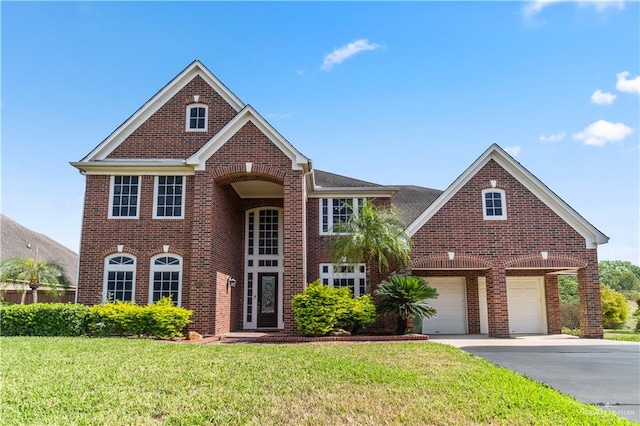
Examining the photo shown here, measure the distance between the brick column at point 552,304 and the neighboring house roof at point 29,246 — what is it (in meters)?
22.8

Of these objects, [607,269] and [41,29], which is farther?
[607,269]

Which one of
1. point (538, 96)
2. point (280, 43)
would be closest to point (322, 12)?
point (280, 43)

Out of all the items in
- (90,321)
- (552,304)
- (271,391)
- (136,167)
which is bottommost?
(271,391)

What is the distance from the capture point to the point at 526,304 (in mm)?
17797

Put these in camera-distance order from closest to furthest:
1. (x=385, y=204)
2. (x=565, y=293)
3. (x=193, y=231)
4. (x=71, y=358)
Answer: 1. (x=71, y=358)
2. (x=193, y=231)
3. (x=385, y=204)
4. (x=565, y=293)

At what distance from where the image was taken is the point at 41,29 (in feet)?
38.5

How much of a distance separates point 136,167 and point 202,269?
4624mm

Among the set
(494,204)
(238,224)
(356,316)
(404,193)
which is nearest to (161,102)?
(238,224)

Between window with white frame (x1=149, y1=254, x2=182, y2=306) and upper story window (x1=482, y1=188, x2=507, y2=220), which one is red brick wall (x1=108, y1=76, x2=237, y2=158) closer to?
window with white frame (x1=149, y1=254, x2=182, y2=306)

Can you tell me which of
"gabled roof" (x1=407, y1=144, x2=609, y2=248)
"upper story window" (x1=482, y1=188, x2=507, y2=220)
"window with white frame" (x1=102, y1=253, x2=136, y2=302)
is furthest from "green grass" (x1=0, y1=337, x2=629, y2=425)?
"upper story window" (x1=482, y1=188, x2=507, y2=220)

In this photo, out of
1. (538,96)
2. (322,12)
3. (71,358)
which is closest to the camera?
(71,358)

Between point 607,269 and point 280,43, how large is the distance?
7008 cm

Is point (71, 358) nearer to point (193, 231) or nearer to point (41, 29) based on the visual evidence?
point (193, 231)

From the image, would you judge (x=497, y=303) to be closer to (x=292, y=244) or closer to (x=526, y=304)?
(x=526, y=304)
